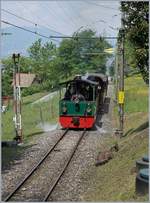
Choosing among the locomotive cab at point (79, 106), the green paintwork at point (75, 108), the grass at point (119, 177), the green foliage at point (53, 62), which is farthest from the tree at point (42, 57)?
the grass at point (119, 177)

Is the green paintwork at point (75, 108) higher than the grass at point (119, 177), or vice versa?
the green paintwork at point (75, 108)

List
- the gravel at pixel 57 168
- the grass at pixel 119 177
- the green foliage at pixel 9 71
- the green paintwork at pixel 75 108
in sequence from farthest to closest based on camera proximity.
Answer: the green foliage at pixel 9 71 → the green paintwork at pixel 75 108 → the gravel at pixel 57 168 → the grass at pixel 119 177

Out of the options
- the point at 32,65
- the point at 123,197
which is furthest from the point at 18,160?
the point at 32,65

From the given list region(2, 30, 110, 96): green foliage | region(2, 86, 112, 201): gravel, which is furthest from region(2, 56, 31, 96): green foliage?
region(2, 86, 112, 201): gravel

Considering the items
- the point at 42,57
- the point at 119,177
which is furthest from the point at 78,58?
the point at 119,177

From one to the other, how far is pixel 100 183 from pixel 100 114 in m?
21.6

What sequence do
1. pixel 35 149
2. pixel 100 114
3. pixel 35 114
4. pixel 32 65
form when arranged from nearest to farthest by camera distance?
pixel 35 149
pixel 100 114
pixel 35 114
pixel 32 65

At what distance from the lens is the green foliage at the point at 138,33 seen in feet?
66.2

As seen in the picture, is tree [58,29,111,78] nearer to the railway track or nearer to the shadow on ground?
the shadow on ground

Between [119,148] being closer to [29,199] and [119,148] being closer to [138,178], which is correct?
[29,199]

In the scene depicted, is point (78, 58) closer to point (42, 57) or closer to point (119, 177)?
point (42, 57)

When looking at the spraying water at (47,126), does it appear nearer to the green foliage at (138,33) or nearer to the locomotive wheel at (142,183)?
the green foliage at (138,33)

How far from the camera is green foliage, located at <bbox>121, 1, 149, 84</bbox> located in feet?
66.2

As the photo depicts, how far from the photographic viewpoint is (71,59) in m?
114
